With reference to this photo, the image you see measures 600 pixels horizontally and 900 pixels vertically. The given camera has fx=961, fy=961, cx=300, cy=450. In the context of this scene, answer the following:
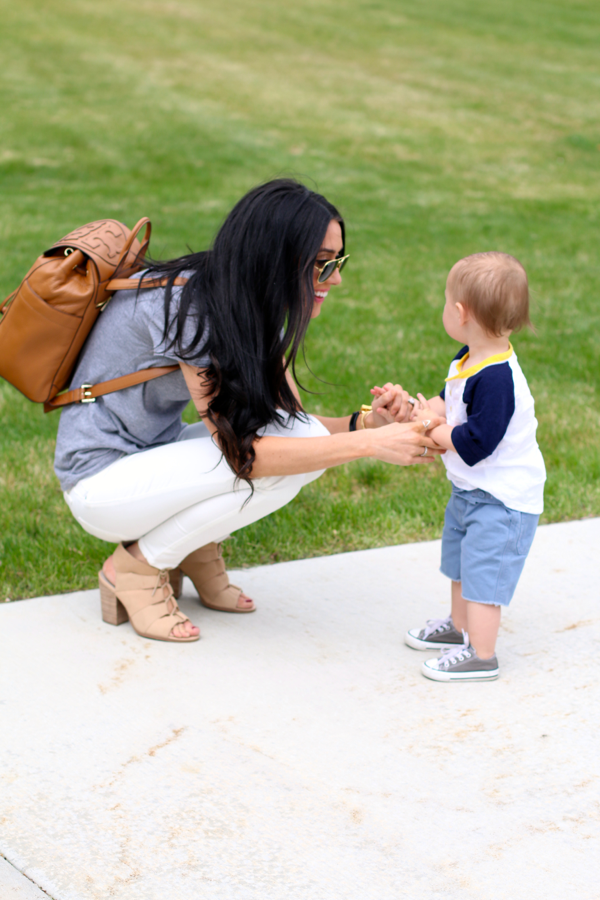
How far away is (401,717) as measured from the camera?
241cm

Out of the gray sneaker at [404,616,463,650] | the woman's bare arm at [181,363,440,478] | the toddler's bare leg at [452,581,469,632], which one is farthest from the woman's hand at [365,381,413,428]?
the gray sneaker at [404,616,463,650]

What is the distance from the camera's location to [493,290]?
2375mm

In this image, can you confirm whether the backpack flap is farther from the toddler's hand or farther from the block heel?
the toddler's hand

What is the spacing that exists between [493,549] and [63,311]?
52.5 inches

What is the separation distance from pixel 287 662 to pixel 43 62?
58.9ft

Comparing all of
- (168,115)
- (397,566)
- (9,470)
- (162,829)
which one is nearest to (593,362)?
(397,566)

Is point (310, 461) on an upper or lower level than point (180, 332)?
lower

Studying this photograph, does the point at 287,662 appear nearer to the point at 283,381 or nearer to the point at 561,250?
the point at 283,381

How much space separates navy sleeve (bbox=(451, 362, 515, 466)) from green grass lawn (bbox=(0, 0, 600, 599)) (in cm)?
90

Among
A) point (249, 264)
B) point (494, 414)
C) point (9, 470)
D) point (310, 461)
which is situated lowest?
point (9, 470)

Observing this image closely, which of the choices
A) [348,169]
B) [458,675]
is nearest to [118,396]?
[458,675]

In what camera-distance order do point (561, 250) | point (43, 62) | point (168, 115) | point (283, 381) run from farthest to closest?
point (43, 62) < point (168, 115) < point (561, 250) < point (283, 381)

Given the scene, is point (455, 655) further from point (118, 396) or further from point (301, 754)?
point (118, 396)

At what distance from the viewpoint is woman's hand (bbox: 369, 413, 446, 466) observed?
253cm
